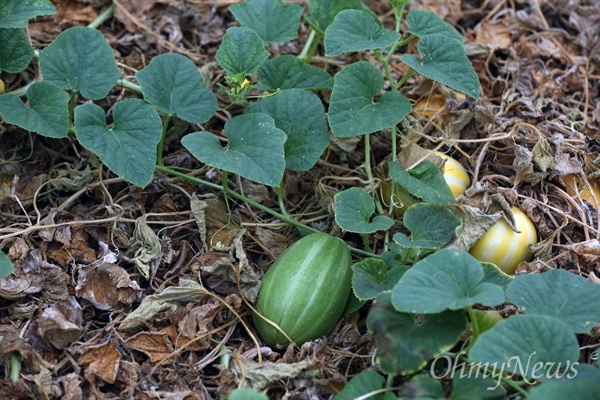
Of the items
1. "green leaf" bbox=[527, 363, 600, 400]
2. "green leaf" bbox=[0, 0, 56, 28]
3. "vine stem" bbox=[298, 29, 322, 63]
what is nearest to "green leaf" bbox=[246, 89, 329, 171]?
"vine stem" bbox=[298, 29, 322, 63]

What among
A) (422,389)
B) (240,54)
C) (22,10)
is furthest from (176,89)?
(422,389)

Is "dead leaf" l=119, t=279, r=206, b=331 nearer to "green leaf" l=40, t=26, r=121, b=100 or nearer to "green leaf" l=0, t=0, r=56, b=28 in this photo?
"green leaf" l=40, t=26, r=121, b=100

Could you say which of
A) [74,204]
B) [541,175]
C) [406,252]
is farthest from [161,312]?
[541,175]

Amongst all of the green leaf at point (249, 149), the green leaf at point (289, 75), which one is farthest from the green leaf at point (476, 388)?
the green leaf at point (289, 75)

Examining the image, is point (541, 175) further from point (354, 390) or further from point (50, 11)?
point (50, 11)

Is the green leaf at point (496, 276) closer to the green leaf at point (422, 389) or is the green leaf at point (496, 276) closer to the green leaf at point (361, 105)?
the green leaf at point (422, 389)

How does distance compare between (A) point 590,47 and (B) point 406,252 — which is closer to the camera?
(B) point 406,252
